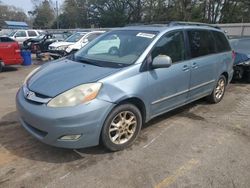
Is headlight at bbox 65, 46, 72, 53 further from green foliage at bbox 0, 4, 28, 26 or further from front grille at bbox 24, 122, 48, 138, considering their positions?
green foliage at bbox 0, 4, 28, 26

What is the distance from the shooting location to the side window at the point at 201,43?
5062 millimetres

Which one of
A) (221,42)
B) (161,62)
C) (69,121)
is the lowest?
(69,121)

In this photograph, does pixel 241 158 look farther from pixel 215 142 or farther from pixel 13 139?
pixel 13 139

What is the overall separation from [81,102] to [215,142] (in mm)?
2131

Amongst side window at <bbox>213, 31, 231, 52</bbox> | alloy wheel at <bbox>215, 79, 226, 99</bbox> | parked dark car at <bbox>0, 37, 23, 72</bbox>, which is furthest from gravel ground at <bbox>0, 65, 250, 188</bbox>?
parked dark car at <bbox>0, 37, 23, 72</bbox>

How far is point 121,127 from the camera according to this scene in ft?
12.7

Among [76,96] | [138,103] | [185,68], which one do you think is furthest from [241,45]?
[76,96]

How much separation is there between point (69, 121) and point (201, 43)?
→ 10.3ft

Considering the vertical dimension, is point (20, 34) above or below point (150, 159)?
above

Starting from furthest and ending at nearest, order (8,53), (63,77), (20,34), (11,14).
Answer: (11,14) → (20,34) → (8,53) → (63,77)

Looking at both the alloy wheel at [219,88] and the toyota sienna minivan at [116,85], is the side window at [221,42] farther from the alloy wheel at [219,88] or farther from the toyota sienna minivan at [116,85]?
the alloy wheel at [219,88]

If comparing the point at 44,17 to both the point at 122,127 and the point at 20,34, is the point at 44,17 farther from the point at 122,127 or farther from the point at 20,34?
the point at 122,127

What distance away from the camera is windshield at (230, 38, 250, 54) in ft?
28.9

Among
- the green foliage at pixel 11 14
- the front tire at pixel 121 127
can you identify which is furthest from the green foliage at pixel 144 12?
the front tire at pixel 121 127
